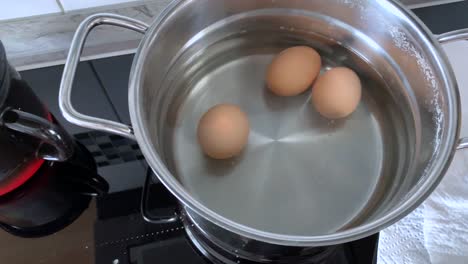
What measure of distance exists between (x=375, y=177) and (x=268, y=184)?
0.60ft

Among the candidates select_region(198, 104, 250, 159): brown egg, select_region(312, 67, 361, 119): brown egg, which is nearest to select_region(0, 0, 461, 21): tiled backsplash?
select_region(198, 104, 250, 159): brown egg

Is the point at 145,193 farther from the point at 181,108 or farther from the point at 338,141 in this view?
the point at 338,141

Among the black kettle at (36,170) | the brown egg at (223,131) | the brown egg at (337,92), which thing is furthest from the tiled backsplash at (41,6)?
the brown egg at (337,92)

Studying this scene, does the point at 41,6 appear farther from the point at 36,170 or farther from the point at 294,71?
the point at 294,71

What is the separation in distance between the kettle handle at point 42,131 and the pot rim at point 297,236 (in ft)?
0.46

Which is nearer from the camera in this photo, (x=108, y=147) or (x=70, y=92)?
(x=70, y=92)

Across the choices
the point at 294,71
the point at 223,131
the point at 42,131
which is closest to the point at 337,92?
the point at 294,71

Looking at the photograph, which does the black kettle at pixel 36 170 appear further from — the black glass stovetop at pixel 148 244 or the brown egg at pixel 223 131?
the brown egg at pixel 223 131

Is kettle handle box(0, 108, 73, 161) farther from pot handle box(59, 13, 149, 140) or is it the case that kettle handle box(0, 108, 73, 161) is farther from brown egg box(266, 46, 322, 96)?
brown egg box(266, 46, 322, 96)

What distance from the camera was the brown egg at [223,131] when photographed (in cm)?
66

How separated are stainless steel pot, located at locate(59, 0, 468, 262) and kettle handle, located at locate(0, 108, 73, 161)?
0.11m

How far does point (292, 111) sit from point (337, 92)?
106mm

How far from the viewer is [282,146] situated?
0.75 metres

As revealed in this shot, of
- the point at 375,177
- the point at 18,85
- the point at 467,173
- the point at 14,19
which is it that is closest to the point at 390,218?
the point at 375,177
